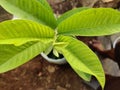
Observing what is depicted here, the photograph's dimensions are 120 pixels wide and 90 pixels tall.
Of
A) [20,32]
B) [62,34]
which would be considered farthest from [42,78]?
[20,32]

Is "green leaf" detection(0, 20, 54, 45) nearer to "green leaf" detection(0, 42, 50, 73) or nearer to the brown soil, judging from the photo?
"green leaf" detection(0, 42, 50, 73)

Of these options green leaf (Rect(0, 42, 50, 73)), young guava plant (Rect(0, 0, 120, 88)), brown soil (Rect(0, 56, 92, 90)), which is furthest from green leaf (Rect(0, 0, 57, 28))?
brown soil (Rect(0, 56, 92, 90))

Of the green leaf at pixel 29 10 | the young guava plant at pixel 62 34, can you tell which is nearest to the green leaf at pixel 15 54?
the young guava plant at pixel 62 34

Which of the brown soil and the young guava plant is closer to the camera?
the young guava plant

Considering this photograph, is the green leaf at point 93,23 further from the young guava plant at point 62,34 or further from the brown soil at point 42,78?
the brown soil at point 42,78

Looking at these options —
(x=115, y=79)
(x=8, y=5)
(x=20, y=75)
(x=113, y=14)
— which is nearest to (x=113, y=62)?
(x=115, y=79)

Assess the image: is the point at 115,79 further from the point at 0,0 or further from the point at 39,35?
the point at 0,0
